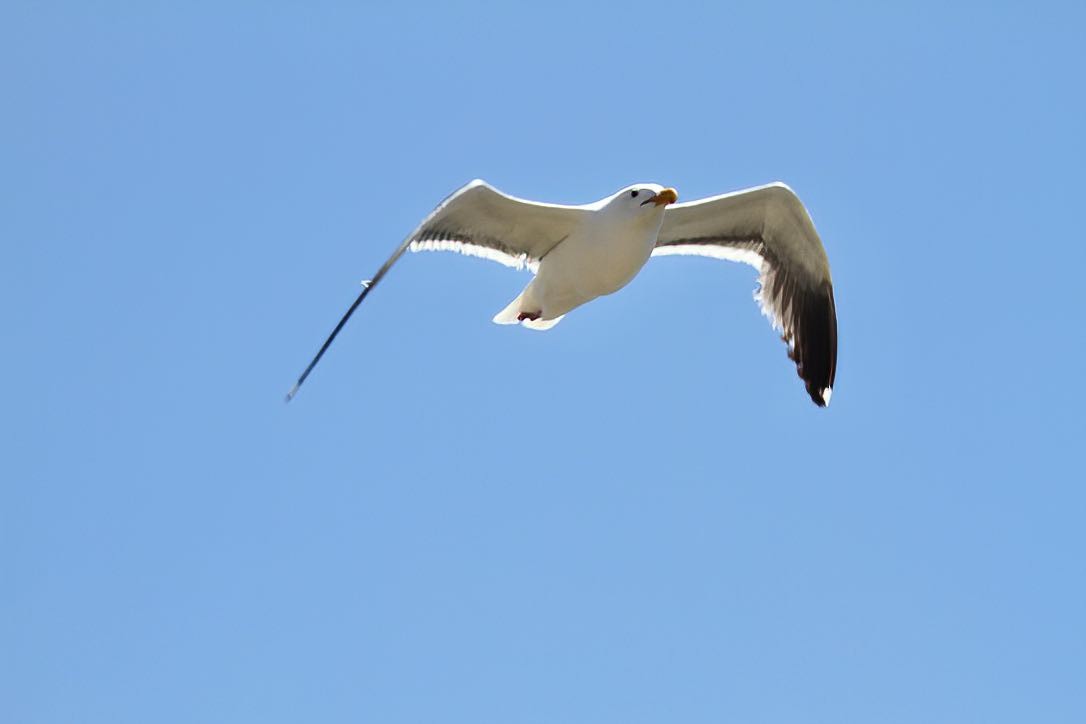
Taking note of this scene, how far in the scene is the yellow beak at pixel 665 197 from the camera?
8688 mm

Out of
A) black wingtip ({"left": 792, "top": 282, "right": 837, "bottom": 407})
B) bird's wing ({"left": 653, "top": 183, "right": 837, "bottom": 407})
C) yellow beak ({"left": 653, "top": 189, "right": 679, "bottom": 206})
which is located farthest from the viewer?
black wingtip ({"left": 792, "top": 282, "right": 837, "bottom": 407})

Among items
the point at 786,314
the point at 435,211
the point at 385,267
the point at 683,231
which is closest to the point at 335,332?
the point at 385,267

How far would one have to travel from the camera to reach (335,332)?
27.1 ft

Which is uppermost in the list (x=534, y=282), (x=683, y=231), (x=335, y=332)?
(x=683, y=231)

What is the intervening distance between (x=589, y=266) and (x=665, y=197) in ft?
2.25

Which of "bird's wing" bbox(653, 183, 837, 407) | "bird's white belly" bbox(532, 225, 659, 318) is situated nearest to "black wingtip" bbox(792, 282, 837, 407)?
"bird's wing" bbox(653, 183, 837, 407)

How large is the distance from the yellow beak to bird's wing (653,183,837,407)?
4.15 ft

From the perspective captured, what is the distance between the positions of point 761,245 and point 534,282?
203 cm

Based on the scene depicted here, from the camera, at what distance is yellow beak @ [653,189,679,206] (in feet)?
28.5

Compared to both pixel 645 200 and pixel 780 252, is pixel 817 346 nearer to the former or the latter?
pixel 780 252

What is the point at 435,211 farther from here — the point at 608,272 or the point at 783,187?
the point at 783,187

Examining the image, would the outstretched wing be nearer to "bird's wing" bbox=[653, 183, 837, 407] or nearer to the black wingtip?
"bird's wing" bbox=[653, 183, 837, 407]

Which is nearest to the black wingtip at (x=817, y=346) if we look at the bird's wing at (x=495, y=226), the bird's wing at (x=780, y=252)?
the bird's wing at (x=780, y=252)

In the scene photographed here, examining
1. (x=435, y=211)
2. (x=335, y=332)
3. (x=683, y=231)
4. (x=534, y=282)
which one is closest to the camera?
(x=335, y=332)
